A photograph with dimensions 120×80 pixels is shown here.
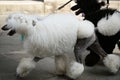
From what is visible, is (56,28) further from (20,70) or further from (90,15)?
(90,15)

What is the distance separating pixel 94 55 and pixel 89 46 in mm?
469

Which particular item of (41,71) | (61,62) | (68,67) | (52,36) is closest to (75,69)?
(68,67)

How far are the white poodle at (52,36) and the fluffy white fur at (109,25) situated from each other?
0.58 ft

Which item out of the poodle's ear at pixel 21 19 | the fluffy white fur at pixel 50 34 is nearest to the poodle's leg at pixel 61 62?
the fluffy white fur at pixel 50 34

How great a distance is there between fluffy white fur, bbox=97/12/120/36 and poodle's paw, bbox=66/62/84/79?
60 cm

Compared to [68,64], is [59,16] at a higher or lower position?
higher

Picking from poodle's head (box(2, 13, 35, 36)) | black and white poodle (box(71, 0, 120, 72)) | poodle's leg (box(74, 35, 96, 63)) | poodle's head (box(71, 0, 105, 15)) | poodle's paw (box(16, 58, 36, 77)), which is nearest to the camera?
poodle's head (box(2, 13, 35, 36))

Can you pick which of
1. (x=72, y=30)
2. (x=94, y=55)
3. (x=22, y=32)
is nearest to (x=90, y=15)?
(x=94, y=55)

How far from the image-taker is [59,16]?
4660mm

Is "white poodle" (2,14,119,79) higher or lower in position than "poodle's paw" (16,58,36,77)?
higher

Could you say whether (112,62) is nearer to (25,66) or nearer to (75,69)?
(75,69)

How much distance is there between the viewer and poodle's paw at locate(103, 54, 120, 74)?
4.97 metres

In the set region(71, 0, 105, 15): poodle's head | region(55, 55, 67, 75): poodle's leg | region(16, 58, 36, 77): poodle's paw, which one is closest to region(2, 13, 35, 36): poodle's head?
region(16, 58, 36, 77): poodle's paw

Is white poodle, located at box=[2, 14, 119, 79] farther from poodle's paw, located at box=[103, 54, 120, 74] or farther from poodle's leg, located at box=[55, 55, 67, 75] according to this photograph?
poodle's paw, located at box=[103, 54, 120, 74]
